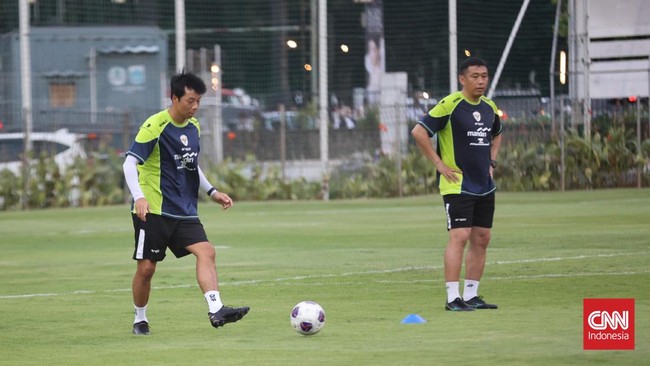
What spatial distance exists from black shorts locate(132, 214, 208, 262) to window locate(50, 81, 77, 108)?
29475 mm

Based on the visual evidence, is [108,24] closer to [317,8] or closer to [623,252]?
[317,8]

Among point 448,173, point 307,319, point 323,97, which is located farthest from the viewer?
point 323,97

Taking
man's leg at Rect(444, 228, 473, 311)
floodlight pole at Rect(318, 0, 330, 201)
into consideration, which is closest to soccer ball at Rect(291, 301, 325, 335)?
man's leg at Rect(444, 228, 473, 311)

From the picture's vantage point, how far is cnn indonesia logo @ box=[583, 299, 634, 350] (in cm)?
911

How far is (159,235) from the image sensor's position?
10.8 m

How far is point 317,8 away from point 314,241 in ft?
60.1

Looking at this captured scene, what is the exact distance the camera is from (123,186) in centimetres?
3244

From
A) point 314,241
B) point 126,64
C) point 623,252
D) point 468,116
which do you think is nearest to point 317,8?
point 126,64

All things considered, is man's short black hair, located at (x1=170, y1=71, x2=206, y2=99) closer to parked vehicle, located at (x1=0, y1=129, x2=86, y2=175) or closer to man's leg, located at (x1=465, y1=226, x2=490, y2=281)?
man's leg, located at (x1=465, y1=226, x2=490, y2=281)

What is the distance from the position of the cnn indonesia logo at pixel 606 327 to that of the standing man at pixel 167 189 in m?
2.96

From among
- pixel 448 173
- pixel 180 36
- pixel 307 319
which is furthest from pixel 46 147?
pixel 307 319

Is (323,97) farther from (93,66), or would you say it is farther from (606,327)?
(606,327)

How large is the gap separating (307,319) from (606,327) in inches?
87.2

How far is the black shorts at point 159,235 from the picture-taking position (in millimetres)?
10789
